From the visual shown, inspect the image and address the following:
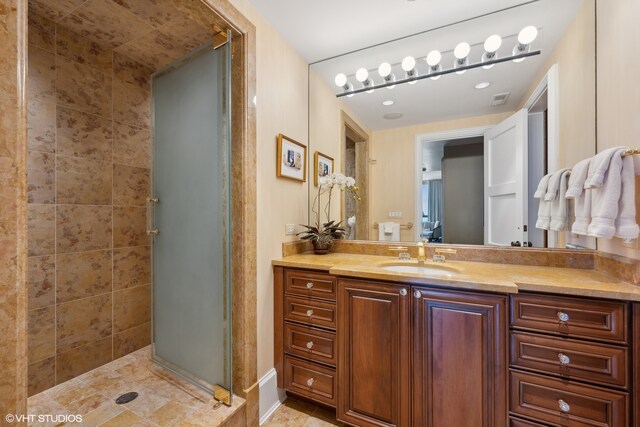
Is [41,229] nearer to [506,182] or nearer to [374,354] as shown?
[374,354]

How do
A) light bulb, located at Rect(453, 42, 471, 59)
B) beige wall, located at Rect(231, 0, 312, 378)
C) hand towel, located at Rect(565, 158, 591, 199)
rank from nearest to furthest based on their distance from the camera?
hand towel, located at Rect(565, 158, 591, 199), beige wall, located at Rect(231, 0, 312, 378), light bulb, located at Rect(453, 42, 471, 59)

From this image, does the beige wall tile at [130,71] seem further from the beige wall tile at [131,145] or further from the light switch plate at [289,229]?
the light switch plate at [289,229]

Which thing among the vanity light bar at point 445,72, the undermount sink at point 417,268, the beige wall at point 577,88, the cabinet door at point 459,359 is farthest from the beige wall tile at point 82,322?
the beige wall at point 577,88

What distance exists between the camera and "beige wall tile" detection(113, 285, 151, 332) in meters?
2.15

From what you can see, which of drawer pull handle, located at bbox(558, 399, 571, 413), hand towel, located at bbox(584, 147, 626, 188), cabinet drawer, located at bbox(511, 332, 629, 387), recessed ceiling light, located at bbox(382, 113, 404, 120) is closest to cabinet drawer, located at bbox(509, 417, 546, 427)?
drawer pull handle, located at bbox(558, 399, 571, 413)

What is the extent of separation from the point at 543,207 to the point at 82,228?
Answer: 10.3 feet

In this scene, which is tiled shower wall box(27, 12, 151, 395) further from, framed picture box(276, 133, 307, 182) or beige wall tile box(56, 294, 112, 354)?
framed picture box(276, 133, 307, 182)

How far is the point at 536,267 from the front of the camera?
1.54 m

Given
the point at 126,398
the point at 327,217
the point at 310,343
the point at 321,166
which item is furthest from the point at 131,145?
the point at 310,343

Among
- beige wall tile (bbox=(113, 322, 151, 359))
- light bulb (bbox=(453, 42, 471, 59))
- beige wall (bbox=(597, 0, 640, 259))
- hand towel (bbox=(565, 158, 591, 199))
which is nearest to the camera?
beige wall (bbox=(597, 0, 640, 259))

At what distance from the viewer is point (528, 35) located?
1.63 meters

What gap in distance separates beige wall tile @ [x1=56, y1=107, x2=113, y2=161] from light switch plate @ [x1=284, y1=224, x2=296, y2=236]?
1.57 meters

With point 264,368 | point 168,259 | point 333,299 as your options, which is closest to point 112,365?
point 168,259

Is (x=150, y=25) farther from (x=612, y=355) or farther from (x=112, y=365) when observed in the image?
(x=612, y=355)
